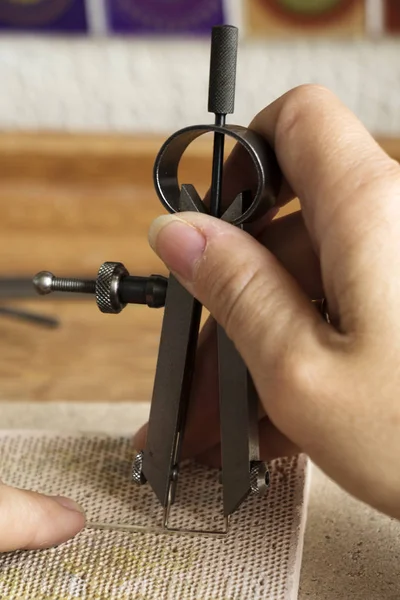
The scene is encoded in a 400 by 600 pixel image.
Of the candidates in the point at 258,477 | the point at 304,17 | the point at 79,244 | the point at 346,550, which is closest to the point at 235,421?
the point at 258,477

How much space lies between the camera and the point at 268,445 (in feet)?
2.15

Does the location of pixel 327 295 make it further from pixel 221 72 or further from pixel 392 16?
pixel 392 16

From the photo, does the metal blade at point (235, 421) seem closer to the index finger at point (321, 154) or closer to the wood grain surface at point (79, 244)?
the index finger at point (321, 154)

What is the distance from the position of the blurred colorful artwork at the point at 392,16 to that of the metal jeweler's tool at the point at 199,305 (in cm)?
87

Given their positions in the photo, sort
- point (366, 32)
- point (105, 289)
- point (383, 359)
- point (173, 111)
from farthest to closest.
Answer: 1. point (173, 111)
2. point (366, 32)
3. point (105, 289)
4. point (383, 359)

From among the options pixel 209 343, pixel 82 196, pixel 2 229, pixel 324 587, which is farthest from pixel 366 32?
pixel 324 587

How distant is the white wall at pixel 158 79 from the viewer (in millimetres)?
1379

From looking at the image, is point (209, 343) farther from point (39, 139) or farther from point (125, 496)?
point (39, 139)

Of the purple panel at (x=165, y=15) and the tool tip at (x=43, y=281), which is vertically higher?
the purple panel at (x=165, y=15)

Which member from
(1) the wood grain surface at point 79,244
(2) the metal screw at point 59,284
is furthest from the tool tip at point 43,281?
(1) the wood grain surface at point 79,244

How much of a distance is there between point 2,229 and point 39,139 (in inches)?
7.5

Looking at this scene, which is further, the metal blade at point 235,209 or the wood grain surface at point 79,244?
the wood grain surface at point 79,244

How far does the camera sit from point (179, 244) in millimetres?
515

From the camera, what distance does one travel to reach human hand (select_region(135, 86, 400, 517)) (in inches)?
17.7
